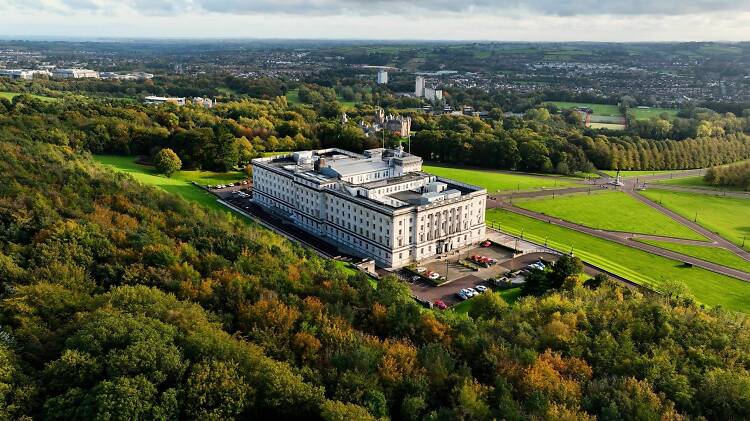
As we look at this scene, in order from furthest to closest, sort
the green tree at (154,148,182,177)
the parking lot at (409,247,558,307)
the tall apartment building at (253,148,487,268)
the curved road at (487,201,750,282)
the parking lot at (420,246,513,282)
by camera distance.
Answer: the green tree at (154,148,182,177) < the curved road at (487,201,750,282) < the tall apartment building at (253,148,487,268) < the parking lot at (420,246,513,282) < the parking lot at (409,247,558,307)

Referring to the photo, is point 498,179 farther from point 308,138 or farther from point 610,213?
point 308,138

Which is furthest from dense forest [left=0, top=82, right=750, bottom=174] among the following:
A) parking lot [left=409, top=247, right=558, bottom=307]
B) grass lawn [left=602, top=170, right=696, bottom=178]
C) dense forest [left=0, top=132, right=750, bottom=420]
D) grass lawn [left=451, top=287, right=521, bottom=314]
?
grass lawn [left=451, top=287, right=521, bottom=314]

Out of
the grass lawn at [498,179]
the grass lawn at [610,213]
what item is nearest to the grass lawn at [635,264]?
the grass lawn at [610,213]

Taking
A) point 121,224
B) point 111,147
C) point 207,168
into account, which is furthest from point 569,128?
point 121,224

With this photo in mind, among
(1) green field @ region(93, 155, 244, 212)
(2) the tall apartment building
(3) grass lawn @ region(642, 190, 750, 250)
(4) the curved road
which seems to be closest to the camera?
(2) the tall apartment building

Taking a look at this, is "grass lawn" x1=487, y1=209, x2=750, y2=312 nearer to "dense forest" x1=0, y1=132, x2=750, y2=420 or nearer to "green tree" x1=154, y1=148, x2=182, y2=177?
"dense forest" x1=0, y1=132, x2=750, y2=420

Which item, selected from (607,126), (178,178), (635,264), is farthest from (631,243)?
(607,126)
